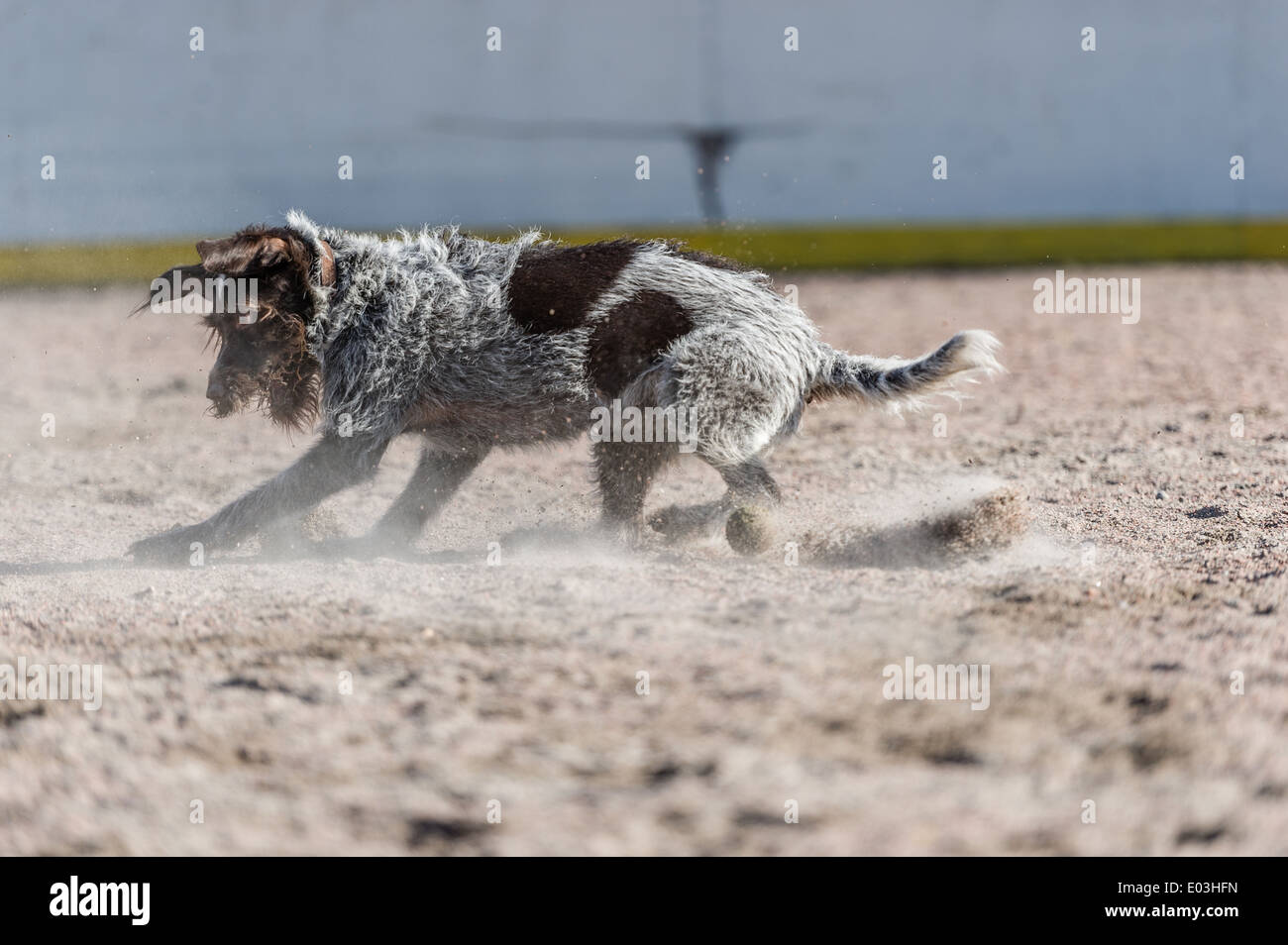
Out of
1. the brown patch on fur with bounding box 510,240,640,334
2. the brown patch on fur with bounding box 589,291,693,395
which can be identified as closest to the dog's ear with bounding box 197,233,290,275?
the brown patch on fur with bounding box 510,240,640,334

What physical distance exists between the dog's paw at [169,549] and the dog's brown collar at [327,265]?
1.34 m

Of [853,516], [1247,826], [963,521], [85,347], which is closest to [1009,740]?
[1247,826]

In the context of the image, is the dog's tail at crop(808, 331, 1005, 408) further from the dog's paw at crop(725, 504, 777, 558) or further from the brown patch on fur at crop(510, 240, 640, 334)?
the brown patch on fur at crop(510, 240, 640, 334)

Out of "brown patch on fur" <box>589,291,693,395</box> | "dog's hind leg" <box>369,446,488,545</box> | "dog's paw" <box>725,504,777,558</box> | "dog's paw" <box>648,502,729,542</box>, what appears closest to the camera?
"dog's paw" <box>725,504,777,558</box>

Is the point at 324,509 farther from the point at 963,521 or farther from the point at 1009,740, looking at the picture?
the point at 1009,740

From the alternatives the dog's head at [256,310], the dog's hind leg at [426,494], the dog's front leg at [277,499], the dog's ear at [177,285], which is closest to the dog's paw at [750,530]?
the dog's hind leg at [426,494]

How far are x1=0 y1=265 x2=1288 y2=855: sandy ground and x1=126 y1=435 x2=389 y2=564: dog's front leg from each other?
0.19 meters

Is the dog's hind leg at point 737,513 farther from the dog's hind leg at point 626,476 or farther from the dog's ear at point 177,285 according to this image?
the dog's ear at point 177,285

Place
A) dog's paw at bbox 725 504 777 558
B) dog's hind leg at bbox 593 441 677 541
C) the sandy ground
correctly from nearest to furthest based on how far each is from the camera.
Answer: the sandy ground
dog's paw at bbox 725 504 777 558
dog's hind leg at bbox 593 441 677 541

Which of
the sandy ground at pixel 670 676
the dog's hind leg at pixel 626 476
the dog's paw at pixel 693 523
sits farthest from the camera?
the dog's paw at pixel 693 523

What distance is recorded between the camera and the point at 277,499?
549cm

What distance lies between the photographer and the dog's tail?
525 cm

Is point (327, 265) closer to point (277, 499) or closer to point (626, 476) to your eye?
point (277, 499)

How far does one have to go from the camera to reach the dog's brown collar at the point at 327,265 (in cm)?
555
